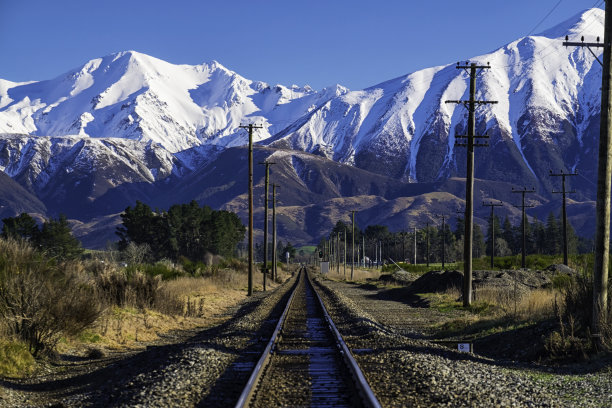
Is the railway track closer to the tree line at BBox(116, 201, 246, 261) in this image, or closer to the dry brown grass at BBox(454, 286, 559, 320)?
the dry brown grass at BBox(454, 286, 559, 320)

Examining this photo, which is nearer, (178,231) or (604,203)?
(604,203)

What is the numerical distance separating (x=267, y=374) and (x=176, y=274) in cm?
2898

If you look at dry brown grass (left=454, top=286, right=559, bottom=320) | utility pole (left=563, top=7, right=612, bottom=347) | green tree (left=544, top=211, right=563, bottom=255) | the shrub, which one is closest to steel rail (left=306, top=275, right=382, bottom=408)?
utility pole (left=563, top=7, right=612, bottom=347)

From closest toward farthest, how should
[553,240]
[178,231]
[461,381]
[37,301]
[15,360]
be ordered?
1. [461,381]
2. [15,360]
3. [37,301]
4. [178,231]
5. [553,240]

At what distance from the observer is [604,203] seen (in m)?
14.9

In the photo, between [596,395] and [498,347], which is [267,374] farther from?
[498,347]

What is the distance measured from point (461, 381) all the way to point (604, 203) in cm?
573

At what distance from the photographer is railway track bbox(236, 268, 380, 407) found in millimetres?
9867

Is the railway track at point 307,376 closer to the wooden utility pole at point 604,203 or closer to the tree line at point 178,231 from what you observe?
the wooden utility pole at point 604,203

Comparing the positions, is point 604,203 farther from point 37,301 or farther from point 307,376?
point 37,301

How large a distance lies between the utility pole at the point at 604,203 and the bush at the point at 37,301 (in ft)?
33.7

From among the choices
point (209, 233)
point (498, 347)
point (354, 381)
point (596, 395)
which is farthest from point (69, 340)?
point (209, 233)

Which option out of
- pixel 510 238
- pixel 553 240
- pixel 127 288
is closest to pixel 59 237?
pixel 127 288

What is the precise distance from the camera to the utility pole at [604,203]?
47.4 ft
